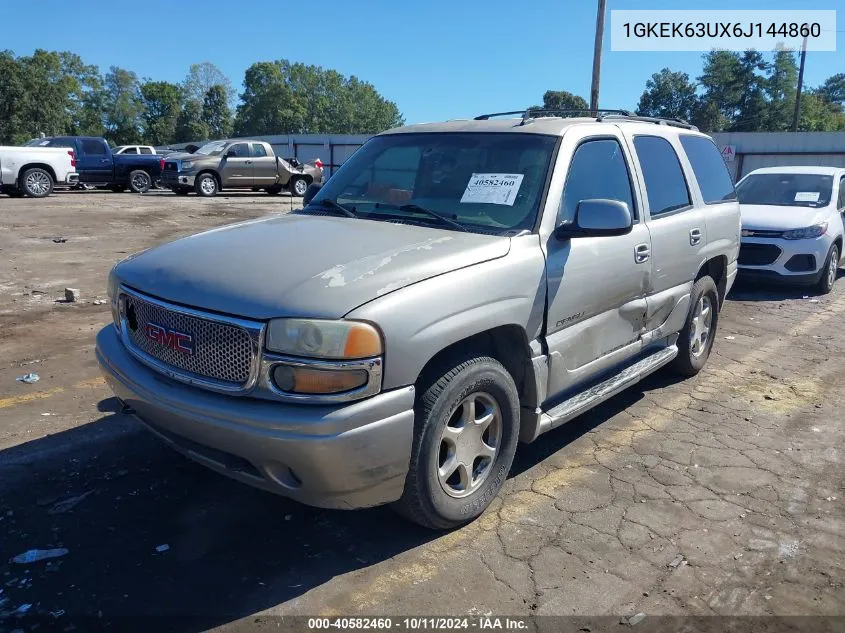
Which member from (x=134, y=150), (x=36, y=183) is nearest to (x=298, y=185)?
(x=134, y=150)

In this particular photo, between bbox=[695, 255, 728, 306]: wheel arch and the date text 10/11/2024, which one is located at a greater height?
bbox=[695, 255, 728, 306]: wheel arch

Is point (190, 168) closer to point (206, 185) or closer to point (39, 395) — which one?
point (206, 185)

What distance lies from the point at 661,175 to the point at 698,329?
1433 mm

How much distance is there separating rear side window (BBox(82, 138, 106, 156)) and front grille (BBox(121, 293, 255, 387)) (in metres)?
22.0

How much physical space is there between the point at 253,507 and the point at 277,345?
1.23 meters

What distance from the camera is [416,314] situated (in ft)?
9.09

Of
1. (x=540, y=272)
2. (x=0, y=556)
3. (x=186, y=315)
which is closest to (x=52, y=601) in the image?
(x=0, y=556)

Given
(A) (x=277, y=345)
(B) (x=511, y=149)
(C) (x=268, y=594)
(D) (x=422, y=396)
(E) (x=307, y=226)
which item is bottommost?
(C) (x=268, y=594)

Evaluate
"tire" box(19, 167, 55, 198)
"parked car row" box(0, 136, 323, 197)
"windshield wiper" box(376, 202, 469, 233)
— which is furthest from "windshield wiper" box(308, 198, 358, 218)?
"parked car row" box(0, 136, 323, 197)

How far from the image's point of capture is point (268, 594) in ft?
9.18

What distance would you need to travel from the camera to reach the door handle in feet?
16.1

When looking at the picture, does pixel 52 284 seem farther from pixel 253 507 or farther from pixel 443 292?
pixel 443 292

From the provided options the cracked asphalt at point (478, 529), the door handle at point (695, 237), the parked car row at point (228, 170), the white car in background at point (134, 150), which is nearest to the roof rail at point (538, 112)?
the door handle at point (695, 237)

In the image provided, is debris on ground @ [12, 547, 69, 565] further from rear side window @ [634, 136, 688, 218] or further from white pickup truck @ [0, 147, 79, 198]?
white pickup truck @ [0, 147, 79, 198]
